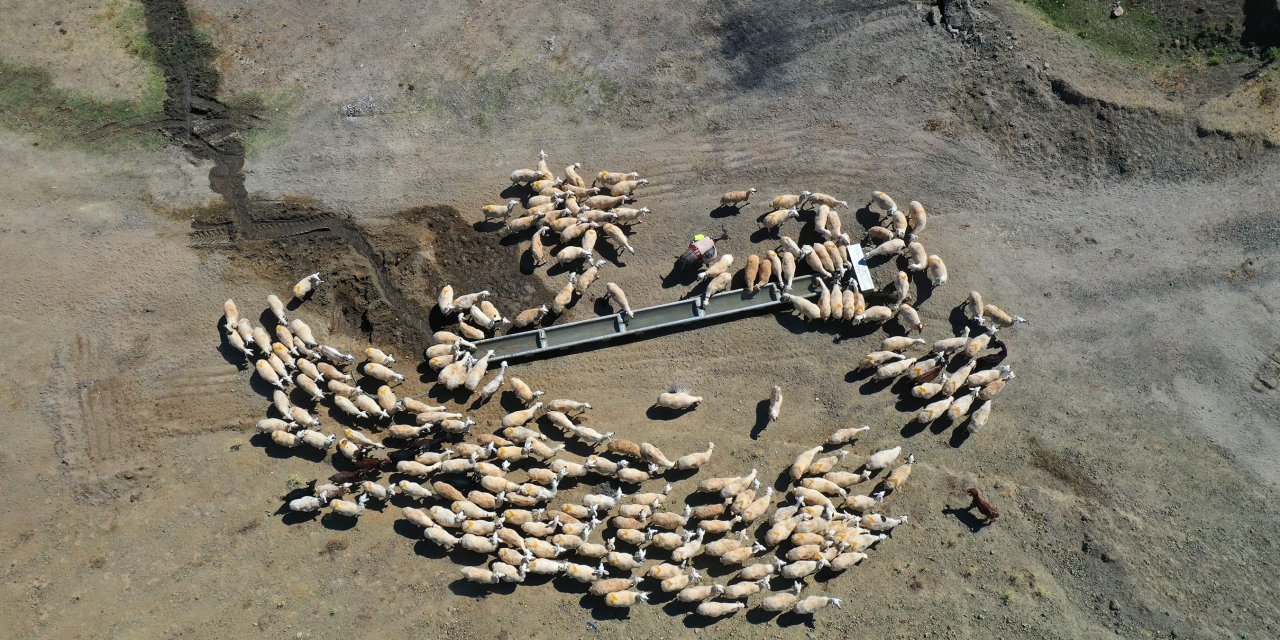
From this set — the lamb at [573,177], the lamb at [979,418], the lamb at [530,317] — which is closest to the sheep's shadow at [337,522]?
the lamb at [530,317]

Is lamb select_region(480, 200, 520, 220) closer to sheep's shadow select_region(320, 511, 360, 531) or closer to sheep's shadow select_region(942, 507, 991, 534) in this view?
sheep's shadow select_region(320, 511, 360, 531)

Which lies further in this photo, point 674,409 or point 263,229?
point 263,229

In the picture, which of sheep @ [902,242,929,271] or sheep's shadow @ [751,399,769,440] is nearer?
sheep's shadow @ [751,399,769,440]

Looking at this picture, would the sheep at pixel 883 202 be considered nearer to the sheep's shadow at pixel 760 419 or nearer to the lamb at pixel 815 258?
the lamb at pixel 815 258

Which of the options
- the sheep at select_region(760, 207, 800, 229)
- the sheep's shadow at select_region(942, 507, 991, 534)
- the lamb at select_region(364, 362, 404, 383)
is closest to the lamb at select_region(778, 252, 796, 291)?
the sheep at select_region(760, 207, 800, 229)

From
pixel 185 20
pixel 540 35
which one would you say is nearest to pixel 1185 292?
pixel 540 35

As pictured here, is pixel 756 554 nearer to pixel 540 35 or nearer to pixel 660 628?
pixel 660 628
